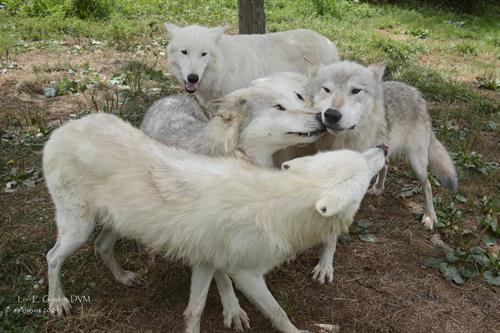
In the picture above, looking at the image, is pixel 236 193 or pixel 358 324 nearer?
pixel 236 193

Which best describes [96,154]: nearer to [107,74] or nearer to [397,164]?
[397,164]

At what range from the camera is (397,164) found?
538 cm

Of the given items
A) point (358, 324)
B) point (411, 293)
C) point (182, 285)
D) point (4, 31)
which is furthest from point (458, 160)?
point (4, 31)

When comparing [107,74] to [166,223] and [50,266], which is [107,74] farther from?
[166,223]

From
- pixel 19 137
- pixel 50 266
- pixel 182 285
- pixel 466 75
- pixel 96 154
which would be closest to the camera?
pixel 96 154

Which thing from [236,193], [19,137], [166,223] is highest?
[236,193]

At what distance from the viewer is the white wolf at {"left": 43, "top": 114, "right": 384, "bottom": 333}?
2.44 metres

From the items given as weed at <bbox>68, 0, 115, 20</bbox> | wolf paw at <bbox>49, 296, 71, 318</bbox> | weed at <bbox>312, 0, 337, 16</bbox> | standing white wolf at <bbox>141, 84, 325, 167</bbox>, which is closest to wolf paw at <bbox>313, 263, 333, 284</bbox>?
standing white wolf at <bbox>141, 84, 325, 167</bbox>

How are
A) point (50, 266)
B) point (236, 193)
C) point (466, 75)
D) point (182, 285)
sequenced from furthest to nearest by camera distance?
1. point (466, 75)
2. point (182, 285)
3. point (50, 266)
4. point (236, 193)

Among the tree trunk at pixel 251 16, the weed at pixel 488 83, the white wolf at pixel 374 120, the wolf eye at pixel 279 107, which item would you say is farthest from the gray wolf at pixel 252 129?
the weed at pixel 488 83

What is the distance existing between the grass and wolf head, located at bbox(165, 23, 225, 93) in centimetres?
92

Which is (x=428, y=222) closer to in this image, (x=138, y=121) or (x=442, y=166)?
(x=442, y=166)

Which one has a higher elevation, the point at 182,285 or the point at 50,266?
the point at 50,266

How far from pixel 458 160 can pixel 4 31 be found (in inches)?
336
